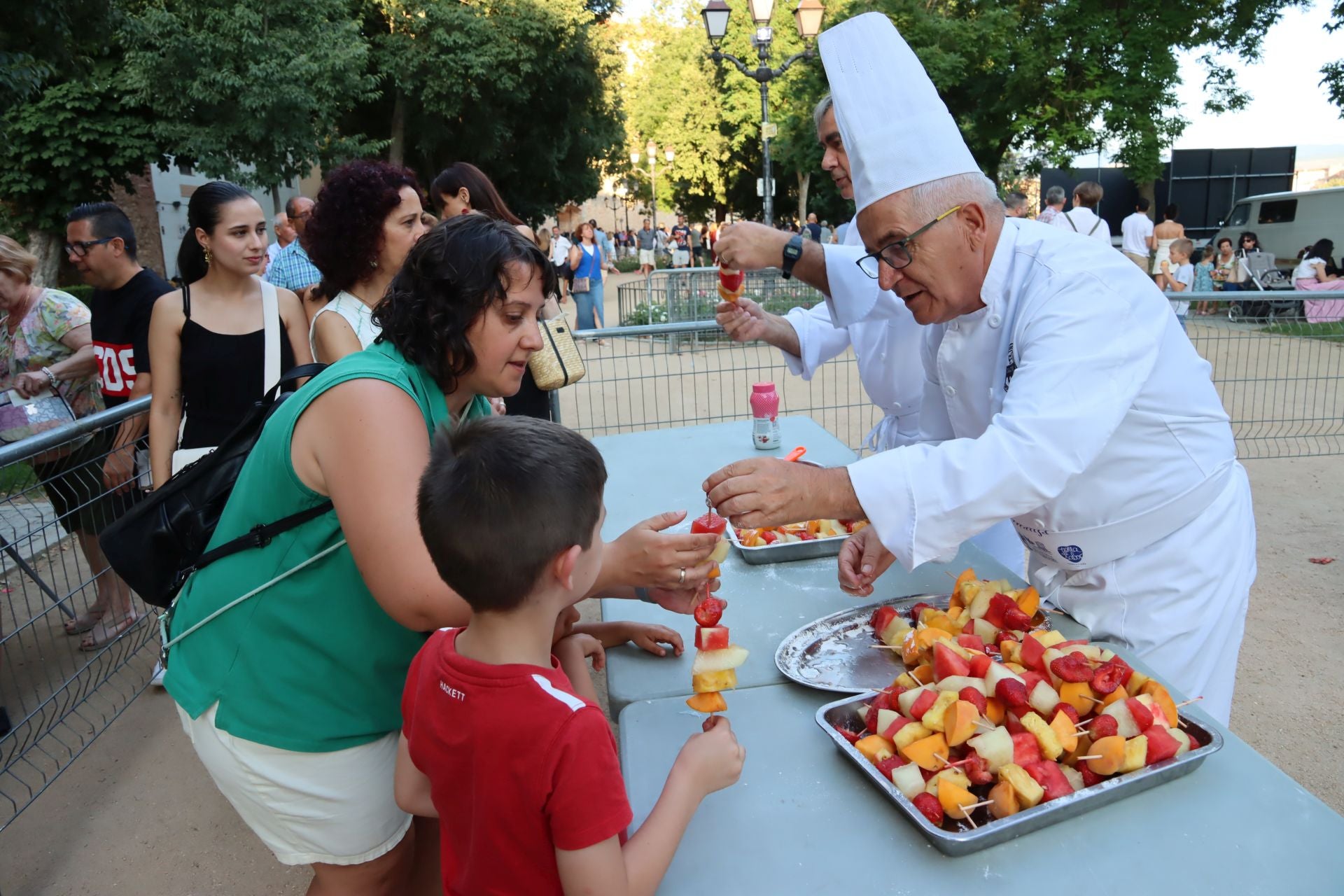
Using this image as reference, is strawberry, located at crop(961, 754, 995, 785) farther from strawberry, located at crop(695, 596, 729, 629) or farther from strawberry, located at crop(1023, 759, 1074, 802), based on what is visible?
strawberry, located at crop(695, 596, 729, 629)

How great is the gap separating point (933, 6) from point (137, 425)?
27.8 metres

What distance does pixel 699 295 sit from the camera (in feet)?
50.2

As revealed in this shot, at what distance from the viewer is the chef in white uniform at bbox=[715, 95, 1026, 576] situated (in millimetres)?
3184

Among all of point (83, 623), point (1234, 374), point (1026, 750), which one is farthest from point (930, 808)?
point (1234, 374)

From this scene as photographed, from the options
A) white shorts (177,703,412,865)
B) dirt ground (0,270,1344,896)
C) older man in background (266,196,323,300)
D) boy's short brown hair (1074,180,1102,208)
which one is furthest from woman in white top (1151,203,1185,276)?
white shorts (177,703,412,865)

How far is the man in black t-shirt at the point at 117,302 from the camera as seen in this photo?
4707 millimetres

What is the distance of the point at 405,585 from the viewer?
1.74 metres

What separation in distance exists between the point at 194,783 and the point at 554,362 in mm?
2534

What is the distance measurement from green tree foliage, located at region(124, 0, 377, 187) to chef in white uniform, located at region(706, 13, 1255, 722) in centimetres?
2000

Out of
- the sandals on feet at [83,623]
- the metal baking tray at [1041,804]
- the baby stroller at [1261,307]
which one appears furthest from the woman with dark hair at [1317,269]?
the sandals on feet at [83,623]

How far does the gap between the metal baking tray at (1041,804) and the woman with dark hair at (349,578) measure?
0.59m

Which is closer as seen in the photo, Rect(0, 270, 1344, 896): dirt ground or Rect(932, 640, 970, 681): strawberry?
Rect(932, 640, 970, 681): strawberry

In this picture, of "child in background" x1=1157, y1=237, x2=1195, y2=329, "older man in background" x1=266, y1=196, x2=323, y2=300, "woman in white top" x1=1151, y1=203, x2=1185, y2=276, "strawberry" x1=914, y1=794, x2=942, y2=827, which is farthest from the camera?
"woman in white top" x1=1151, y1=203, x2=1185, y2=276

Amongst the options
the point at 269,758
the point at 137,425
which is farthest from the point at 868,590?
the point at 137,425
